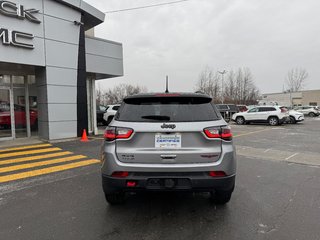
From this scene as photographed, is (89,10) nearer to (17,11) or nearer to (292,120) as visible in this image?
(17,11)

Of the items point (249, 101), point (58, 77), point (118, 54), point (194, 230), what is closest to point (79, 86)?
point (58, 77)

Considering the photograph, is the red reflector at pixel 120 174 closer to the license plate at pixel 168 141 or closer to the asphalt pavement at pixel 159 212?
the license plate at pixel 168 141

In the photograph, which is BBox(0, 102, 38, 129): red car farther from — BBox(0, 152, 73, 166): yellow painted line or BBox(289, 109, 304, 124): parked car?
BBox(289, 109, 304, 124): parked car

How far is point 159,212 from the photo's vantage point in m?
3.65

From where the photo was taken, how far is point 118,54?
13453 millimetres

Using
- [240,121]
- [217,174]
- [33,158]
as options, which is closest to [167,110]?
[217,174]

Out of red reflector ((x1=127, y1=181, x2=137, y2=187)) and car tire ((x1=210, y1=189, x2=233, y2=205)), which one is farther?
car tire ((x1=210, y1=189, x2=233, y2=205))

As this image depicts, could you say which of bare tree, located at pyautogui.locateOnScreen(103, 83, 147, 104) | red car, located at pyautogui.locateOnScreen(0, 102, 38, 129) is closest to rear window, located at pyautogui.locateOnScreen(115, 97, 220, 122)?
red car, located at pyautogui.locateOnScreen(0, 102, 38, 129)

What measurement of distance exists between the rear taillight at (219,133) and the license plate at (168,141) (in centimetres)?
38

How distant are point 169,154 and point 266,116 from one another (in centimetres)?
1891

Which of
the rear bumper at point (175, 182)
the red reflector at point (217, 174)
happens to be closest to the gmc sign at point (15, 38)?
the rear bumper at point (175, 182)

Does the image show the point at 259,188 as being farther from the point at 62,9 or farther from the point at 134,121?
the point at 62,9

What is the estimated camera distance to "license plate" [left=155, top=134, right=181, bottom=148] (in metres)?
3.13

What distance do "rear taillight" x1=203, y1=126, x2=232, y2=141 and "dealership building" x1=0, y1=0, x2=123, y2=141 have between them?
9.04m
